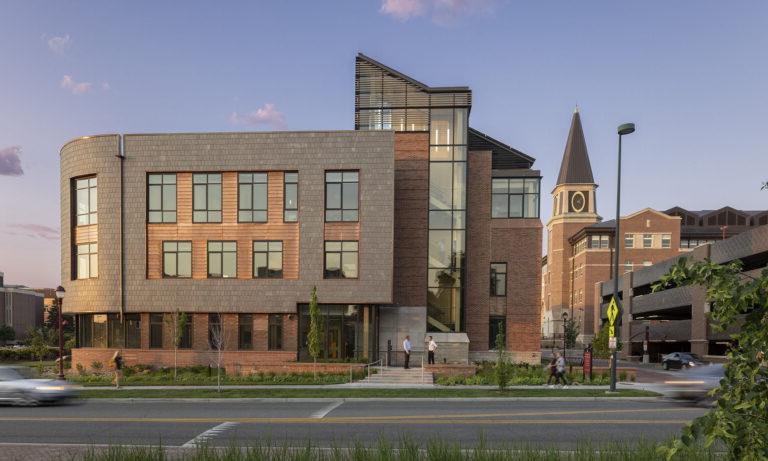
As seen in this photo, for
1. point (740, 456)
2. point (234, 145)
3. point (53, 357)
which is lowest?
point (53, 357)

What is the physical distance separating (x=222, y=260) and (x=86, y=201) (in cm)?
1019

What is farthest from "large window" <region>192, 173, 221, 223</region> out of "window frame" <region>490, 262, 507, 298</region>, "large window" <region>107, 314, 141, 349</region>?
"window frame" <region>490, 262, 507, 298</region>

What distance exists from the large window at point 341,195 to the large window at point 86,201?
1529 cm

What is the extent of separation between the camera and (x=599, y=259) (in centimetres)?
8075

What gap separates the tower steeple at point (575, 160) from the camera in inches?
4230

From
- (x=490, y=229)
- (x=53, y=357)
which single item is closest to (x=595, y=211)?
(x=490, y=229)

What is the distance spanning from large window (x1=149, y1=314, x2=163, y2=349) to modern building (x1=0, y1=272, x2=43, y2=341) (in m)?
117

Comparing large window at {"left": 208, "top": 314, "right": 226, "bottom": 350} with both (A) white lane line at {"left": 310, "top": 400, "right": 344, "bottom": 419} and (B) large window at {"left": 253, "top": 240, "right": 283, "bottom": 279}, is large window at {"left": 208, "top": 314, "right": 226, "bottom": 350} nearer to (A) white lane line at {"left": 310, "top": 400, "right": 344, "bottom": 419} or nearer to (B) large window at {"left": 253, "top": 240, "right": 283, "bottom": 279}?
(B) large window at {"left": 253, "top": 240, "right": 283, "bottom": 279}

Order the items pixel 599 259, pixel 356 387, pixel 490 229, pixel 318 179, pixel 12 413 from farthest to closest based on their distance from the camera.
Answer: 1. pixel 599 259
2. pixel 490 229
3. pixel 318 179
4. pixel 356 387
5. pixel 12 413

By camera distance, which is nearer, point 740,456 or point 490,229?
point 740,456

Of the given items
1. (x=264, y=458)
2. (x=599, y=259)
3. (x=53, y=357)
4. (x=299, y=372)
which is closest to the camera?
(x=264, y=458)

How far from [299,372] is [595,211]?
9501cm

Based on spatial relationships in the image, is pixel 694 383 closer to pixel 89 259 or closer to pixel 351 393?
pixel 351 393

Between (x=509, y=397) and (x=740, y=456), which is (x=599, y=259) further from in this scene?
(x=740, y=456)
